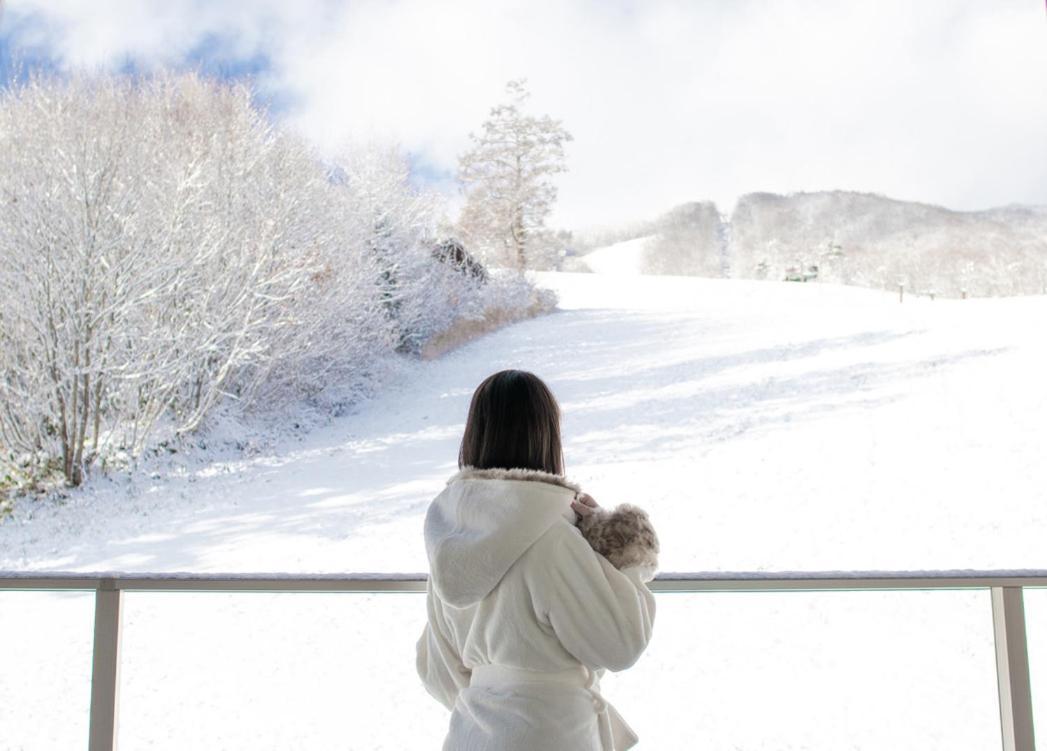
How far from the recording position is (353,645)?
228 centimetres

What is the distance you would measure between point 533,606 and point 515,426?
27cm

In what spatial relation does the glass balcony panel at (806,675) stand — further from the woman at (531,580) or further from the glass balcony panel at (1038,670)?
the woman at (531,580)

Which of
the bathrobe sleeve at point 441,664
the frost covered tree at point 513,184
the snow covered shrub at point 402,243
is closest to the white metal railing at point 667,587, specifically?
the bathrobe sleeve at point 441,664

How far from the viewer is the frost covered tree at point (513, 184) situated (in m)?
3.05

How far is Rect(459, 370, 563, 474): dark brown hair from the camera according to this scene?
1.38 metres

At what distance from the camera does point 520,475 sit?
136 cm

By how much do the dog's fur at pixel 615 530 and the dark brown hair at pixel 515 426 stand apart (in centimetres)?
2

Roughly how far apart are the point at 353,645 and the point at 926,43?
2.58 m

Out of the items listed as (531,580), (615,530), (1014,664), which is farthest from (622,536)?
(1014,664)

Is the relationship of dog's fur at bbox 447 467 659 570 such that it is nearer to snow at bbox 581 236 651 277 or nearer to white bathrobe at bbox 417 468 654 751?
white bathrobe at bbox 417 468 654 751

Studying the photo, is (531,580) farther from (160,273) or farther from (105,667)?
(160,273)

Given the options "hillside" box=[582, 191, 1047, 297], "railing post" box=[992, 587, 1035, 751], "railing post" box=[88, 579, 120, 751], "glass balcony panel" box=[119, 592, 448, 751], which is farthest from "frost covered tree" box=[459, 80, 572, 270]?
"railing post" box=[992, 587, 1035, 751]

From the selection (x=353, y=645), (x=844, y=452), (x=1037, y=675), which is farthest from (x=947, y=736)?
(x=353, y=645)

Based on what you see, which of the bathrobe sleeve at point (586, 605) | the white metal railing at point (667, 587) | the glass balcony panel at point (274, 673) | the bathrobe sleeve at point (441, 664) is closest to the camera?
the bathrobe sleeve at point (586, 605)
